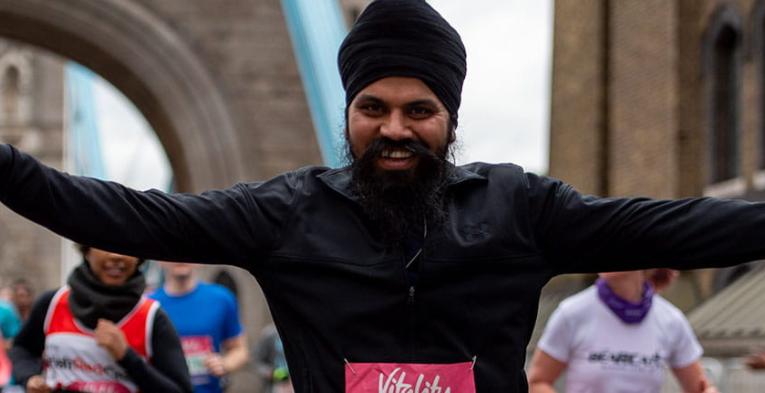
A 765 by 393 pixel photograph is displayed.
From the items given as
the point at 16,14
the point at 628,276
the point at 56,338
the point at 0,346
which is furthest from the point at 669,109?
the point at 56,338

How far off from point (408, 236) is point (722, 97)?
51.5 feet

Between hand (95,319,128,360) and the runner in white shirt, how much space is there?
5.78 feet

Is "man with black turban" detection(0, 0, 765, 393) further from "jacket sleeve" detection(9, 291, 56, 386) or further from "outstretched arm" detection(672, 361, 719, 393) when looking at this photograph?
"outstretched arm" detection(672, 361, 719, 393)

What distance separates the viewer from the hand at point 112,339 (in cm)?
585

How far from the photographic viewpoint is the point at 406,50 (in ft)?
10.8

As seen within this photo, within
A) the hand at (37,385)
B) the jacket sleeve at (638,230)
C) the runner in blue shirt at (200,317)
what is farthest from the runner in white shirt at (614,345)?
the jacket sleeve at (638,230)

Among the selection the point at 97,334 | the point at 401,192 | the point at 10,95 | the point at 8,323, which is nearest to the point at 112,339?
the point at 97,334

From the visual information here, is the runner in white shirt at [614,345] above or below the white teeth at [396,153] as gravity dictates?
below

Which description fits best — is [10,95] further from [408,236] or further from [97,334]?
[408,236]

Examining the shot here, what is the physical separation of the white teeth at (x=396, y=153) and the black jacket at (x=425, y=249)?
13cm

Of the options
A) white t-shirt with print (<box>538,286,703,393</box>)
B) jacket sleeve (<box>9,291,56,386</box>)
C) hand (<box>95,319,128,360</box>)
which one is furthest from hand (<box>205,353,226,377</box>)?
hand (<box>95,319,128,360</box>)

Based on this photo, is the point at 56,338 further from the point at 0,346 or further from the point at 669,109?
the point at 669,109

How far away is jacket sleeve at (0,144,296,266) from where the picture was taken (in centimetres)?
305

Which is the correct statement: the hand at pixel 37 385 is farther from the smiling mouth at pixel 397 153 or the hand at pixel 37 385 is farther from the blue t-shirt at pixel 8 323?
the blue t-shirt at pixel 8 323
